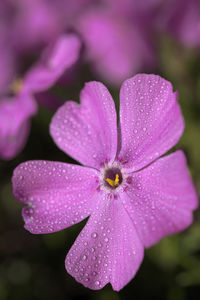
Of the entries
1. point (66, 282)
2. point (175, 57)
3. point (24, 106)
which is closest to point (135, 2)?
point (175, 57)

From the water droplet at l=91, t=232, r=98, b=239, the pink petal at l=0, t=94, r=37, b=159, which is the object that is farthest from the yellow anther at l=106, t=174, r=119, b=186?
the pink petal at l=0, t=94, r=37, b=159

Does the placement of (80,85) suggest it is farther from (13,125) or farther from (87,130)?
(87,130)

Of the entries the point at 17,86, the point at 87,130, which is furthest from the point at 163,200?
the point at 17,86

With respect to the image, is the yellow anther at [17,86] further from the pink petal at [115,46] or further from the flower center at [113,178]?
the flower center at [113,178]

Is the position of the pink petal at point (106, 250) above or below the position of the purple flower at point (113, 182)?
below

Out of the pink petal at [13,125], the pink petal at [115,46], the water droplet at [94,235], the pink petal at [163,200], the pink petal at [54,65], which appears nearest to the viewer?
the pink petal at [163,200]

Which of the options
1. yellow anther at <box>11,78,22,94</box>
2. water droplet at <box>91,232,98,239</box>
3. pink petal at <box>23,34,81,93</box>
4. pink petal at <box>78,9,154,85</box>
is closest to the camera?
water droplet at <box>91,232,98,239</box>

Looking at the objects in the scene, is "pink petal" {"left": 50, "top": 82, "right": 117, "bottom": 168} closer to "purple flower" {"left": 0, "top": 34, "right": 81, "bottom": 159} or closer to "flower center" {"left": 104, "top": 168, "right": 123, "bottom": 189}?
"flower center" {"left": 104, "top": 168, "right": 123, "bottom": 189}

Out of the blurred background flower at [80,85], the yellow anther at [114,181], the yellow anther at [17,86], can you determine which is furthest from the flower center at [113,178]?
the yellow anther at [17,86]
